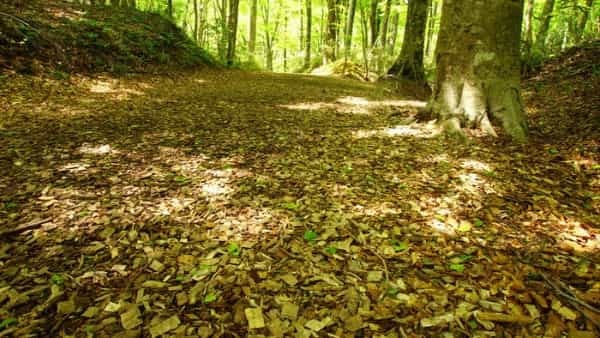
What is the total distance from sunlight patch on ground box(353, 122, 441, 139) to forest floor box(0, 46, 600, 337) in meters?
0.04

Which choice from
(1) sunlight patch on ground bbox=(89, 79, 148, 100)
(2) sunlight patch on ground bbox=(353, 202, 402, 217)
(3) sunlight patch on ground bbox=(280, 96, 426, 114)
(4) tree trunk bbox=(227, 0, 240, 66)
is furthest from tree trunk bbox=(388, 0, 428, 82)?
(2) sunlight patch on ground bbox=(353, 202, 402, 217)

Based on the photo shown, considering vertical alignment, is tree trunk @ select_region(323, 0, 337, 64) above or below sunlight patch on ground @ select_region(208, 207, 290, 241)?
above

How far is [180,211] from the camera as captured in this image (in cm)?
270

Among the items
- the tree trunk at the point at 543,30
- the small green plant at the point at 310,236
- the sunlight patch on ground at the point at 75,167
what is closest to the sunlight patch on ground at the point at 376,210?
the small green plant at the point at 310,236

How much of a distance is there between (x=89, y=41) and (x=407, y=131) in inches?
304

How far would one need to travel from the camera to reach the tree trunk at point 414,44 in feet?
31.9

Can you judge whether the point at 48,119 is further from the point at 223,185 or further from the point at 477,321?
the point at 477,321

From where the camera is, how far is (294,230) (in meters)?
2.51

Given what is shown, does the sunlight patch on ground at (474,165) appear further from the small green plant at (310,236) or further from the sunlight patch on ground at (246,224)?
the sunlight patch on ground at (246,224)

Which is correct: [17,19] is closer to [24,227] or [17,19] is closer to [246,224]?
[24,227]

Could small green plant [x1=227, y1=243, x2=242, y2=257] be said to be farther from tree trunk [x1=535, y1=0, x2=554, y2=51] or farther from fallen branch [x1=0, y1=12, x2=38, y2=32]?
tree trunk [x1=535, y1=0, x2=554, y2=51]

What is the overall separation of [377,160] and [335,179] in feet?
2.34

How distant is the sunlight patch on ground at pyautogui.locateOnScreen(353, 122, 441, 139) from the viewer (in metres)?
4.46

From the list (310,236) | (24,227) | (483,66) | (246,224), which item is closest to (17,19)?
(24,227)
